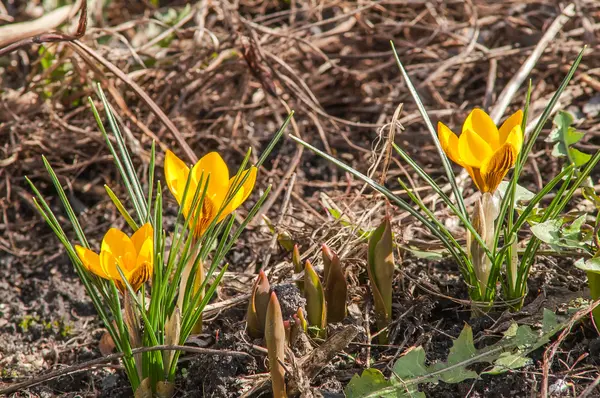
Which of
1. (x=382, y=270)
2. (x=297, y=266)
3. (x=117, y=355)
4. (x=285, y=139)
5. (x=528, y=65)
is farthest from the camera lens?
(x=285, y=139)

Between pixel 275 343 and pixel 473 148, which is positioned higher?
pixel 473 148

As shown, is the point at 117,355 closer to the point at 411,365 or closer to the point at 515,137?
the point at 411,365

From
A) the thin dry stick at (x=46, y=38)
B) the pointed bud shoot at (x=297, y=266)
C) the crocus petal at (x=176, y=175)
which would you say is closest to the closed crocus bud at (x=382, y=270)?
the pointed bud shoot at (x=297, y=266)

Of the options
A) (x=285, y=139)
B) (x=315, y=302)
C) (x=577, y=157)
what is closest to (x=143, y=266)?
(x=315, y=302)

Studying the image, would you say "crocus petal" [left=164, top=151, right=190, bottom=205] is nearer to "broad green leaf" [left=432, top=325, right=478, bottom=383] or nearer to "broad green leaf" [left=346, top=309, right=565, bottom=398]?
"broad green leaf" [left=346, top=309, right=565, bottom=398]

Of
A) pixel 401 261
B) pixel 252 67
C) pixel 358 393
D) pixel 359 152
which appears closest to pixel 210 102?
pixel 252 67

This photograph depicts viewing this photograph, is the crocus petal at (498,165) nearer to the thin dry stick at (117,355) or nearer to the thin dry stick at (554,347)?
the thin dry stick at (554,347)

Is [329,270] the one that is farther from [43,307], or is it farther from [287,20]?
[287,20]

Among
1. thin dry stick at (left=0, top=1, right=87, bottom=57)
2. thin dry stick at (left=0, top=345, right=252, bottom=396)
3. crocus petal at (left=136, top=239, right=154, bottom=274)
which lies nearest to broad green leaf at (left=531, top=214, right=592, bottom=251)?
thin dry stick at (left=0, top=345, right=252, bottom=396)
